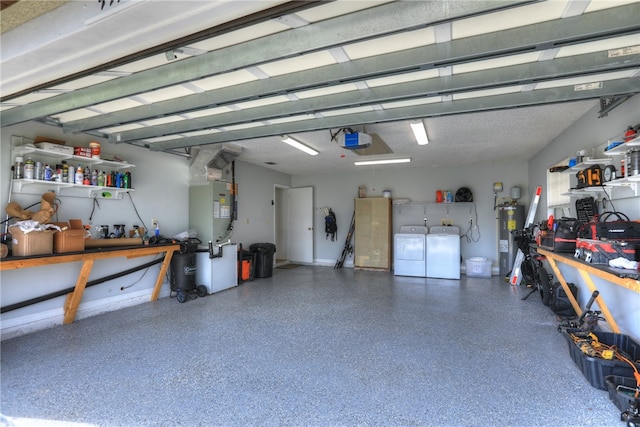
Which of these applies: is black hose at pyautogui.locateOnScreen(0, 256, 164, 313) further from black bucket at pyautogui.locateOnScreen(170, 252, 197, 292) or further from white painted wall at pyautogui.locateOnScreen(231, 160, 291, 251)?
white painted wall at pyautogui.locateOnScreen(231, 160, 291, 251)

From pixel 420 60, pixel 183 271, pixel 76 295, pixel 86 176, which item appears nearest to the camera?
pixel 420 60

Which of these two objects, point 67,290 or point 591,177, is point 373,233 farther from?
point 67,290

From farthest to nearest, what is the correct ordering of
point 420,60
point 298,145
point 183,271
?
point 298,145 < point 183,271 < point 420,60

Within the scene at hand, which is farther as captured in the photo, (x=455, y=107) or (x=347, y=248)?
(x=347, y=248)

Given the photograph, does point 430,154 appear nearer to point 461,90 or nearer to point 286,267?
Answer: point 461,90

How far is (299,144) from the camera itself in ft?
16.4

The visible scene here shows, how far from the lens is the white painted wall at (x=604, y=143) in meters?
2.81

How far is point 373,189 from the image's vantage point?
804cm

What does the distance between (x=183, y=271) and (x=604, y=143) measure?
18.7 feet

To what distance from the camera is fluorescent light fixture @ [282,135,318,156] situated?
463 cm

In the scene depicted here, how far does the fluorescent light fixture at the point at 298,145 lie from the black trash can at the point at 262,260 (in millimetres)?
2287

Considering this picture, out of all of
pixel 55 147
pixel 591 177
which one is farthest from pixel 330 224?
pixel 55 147

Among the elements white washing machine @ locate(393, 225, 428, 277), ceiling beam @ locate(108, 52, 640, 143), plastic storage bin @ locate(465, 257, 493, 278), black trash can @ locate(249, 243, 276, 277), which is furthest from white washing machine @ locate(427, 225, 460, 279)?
ceiling beam @ locate(108, 52, 640, 143)

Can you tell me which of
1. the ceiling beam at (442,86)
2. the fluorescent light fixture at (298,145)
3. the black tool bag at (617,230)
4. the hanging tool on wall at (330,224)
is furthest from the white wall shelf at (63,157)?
the black tool bag at (617,230)
